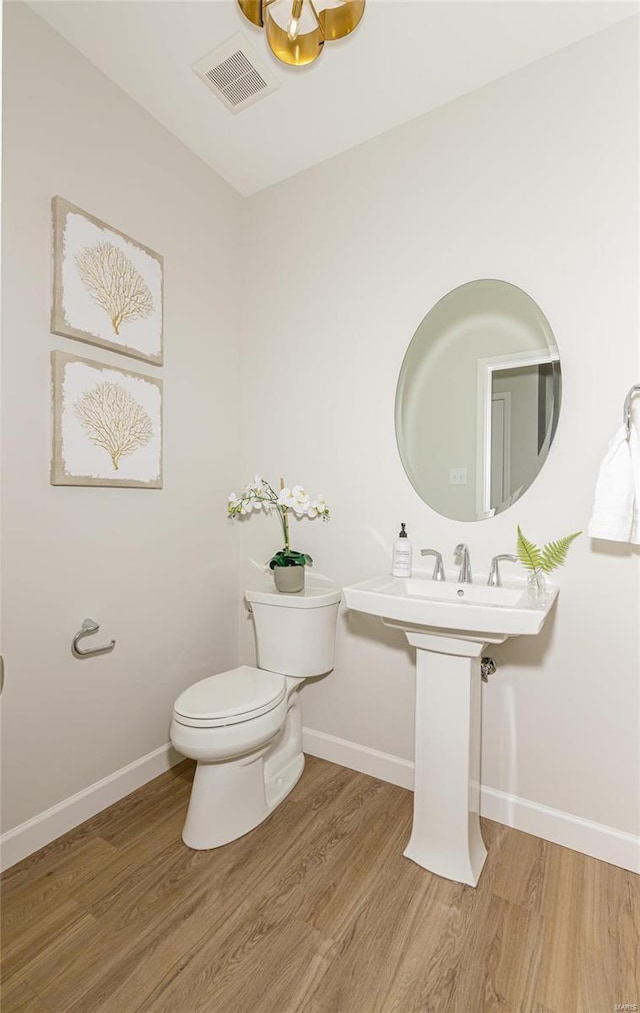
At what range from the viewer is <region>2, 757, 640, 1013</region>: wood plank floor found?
122 centimetres

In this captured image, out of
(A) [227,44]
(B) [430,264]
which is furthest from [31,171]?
(B) [430,264]

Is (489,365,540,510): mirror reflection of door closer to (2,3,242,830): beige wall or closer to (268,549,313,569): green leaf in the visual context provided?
(268,549,313,569): green leaf

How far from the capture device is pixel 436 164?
76.5 inches

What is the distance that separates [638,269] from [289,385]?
1.35 m

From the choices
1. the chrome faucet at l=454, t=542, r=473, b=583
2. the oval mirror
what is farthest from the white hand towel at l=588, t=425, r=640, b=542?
the chrome faucet at l=454, t=542, r=473, b=583

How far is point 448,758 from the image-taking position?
157 cm

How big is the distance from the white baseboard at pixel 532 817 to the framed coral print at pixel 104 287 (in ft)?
5.90

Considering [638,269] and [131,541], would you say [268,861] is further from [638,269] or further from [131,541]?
[638,269]

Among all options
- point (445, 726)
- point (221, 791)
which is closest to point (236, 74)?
point (445, 726)

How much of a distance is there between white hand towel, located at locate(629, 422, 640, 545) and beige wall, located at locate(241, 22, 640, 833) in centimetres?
12

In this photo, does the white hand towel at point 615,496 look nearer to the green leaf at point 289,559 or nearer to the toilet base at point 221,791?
the green leaf at point 289,559

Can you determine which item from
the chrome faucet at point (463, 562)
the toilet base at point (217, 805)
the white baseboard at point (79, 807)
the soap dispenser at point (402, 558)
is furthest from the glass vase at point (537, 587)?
the white baseboard at point (79, 807)

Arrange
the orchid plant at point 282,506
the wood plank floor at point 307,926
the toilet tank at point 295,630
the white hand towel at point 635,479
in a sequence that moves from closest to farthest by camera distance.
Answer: the wood plank floor at point 307,926
the white hand towel at point 635,479
the toilet tank at point 295,630
the orchid plant at point 282,506

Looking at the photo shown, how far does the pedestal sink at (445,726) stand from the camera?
1508 mm
